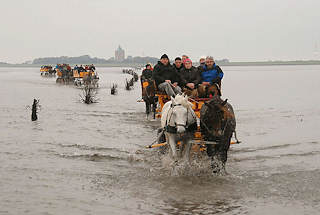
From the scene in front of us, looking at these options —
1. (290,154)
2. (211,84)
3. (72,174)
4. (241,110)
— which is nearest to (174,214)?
(72,174)

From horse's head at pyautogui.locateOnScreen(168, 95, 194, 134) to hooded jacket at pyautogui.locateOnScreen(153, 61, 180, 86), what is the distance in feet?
9.10

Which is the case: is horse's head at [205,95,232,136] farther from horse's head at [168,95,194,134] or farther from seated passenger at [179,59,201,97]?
seated passenger at [179,59,201,97]

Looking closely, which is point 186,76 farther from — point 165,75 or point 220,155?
point 220,155

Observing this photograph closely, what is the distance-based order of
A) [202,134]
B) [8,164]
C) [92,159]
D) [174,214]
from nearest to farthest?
[174,214] → [202,134] → [8,164] → [92,159]

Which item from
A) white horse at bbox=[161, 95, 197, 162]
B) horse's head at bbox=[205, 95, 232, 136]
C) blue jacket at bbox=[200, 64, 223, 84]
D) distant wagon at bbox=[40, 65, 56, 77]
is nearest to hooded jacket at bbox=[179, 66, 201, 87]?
blue jacket at bbox=[200, 64, 223, 84]

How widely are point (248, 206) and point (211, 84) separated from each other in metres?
3.79

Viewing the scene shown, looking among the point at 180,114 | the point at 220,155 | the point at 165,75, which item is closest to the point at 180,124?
the point at 180,114

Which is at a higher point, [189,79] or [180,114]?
[189,79]

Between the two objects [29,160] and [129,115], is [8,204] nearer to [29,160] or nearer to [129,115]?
[29,160]

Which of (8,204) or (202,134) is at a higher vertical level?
(202,134)

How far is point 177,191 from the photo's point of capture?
8789 millimetres

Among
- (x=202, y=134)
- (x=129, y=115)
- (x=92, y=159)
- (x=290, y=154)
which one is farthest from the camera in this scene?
(x=129, y=115)

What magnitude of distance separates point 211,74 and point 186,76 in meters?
0.72

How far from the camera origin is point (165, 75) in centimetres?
1230
